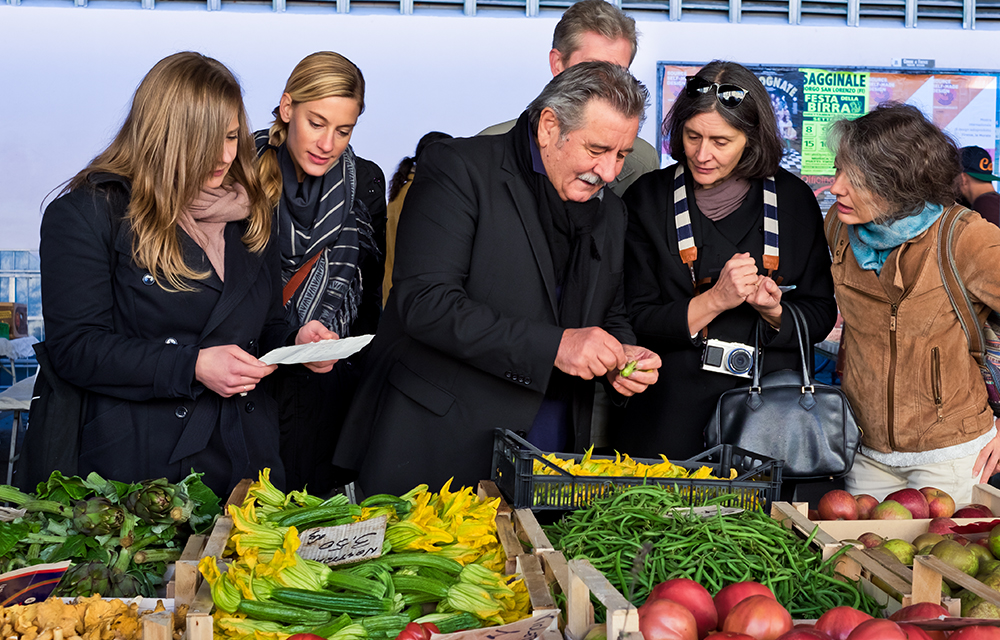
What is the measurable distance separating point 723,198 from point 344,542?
1.46 metres

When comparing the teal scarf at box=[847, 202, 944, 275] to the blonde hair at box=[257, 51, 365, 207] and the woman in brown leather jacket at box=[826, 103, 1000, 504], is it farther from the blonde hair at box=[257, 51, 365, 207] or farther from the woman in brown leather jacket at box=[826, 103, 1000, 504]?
the blonde hair at box=[257, 51, 365, 207]

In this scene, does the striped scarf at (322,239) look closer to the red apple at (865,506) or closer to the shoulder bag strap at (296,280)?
the shoulder bag strap at (296,280)

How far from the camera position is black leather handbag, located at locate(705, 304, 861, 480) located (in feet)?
7.46

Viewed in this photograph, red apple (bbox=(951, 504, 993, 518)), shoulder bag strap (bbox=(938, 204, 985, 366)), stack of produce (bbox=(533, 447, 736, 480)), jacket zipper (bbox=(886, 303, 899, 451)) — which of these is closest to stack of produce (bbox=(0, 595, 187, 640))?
stack of produce (bbox=(533, 447, 736, 480))

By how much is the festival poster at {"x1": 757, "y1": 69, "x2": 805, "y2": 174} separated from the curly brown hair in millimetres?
2459

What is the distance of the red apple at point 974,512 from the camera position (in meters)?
2.02

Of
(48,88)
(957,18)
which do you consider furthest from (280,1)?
(957,18)

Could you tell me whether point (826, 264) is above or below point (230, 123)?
below

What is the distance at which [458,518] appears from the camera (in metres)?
1.76

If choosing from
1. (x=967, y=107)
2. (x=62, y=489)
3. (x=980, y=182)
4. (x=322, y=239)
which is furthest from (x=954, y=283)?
(x=967, y=107)

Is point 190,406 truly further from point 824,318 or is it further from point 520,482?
point 824,318

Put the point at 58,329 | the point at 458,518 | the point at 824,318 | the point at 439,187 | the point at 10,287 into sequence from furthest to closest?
the point at 10,287, the point at 824,318, the point at 439,187, the point at 58,329, the point at 458,518

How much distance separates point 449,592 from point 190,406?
87 cm

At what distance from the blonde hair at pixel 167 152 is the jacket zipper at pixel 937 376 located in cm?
183
